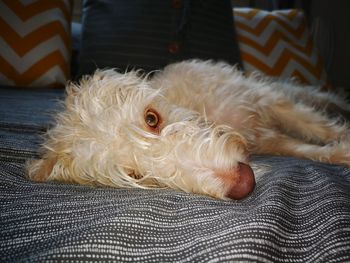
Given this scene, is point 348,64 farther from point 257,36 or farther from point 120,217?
point 120,217

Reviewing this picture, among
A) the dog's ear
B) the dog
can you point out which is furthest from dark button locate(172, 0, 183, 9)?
the dog's ear

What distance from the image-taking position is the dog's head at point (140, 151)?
962 millimetres

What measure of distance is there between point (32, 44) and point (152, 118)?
1.51 m

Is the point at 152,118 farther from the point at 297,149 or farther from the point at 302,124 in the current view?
the point at 302,124

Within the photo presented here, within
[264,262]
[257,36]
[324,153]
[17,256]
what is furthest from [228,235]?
[257,36]

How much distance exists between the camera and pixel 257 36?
2.78m

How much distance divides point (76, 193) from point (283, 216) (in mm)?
468

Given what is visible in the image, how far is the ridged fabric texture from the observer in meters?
0.50

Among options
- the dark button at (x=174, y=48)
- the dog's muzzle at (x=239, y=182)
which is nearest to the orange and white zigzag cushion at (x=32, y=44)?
the dark button at (x=174, y=48)

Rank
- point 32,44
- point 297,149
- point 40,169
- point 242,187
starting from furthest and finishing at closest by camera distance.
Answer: point 32,44 < point 297,149 < point 40,169 < point 242,187

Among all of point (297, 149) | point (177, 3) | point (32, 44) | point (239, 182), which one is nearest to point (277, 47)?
point (177, 3)

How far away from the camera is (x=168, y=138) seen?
3.63 ft

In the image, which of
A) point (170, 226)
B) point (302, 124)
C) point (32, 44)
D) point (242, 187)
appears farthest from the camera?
point (32, 44)

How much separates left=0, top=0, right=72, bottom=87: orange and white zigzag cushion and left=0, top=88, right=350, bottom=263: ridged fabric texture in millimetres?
1683
